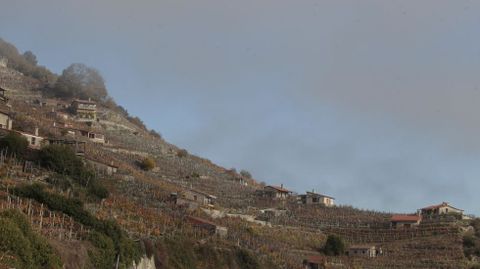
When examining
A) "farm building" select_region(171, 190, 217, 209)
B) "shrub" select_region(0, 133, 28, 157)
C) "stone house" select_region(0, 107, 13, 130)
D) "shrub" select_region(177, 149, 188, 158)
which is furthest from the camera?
"shrub" select_region(177, 149, 188, 158)

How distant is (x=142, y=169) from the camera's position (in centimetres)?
8638

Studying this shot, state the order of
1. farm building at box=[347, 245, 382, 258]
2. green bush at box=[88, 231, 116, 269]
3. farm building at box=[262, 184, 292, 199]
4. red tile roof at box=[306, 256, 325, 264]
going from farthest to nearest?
1. farm building at box=[262, 184, 292, 199]
2. farm building at box=[347, 245, 382, 258]
3. red tile roof at box=[306, 256, 325, 264]
4. green bush at box=[88, 231, 116, 269]

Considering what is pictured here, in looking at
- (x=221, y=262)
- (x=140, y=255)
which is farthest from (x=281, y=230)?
(x=140, y=255)

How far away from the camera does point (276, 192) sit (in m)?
91.4

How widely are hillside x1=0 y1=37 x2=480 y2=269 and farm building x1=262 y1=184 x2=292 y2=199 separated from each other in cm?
66

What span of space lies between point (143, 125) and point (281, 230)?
6487 centimetres

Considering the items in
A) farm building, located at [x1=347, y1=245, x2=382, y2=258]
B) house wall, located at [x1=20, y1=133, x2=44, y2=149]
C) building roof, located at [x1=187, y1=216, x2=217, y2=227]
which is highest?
house wall, located at [x1=20, y1=133, x2=44, y2=149]

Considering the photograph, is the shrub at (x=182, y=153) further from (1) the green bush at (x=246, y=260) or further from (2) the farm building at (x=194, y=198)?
(1) the green bush at (x=246, y=260)

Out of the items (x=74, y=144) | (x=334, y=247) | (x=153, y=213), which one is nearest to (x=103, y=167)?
(x=74, y=144)

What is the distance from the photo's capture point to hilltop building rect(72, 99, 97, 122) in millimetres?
105775

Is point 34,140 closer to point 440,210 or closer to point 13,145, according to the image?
point 13,145

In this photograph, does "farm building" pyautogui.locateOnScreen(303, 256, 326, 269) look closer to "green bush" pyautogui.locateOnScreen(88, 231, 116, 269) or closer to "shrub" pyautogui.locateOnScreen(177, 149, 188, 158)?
"green bush" pyautogui.locateOnScreen(88, 231, 116, 269)

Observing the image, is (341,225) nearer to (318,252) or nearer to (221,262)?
(318,252)

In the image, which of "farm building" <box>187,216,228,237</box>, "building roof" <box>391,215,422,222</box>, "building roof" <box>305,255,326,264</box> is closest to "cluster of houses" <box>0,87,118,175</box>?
"farm building" <box>187,216,228,237</box>
